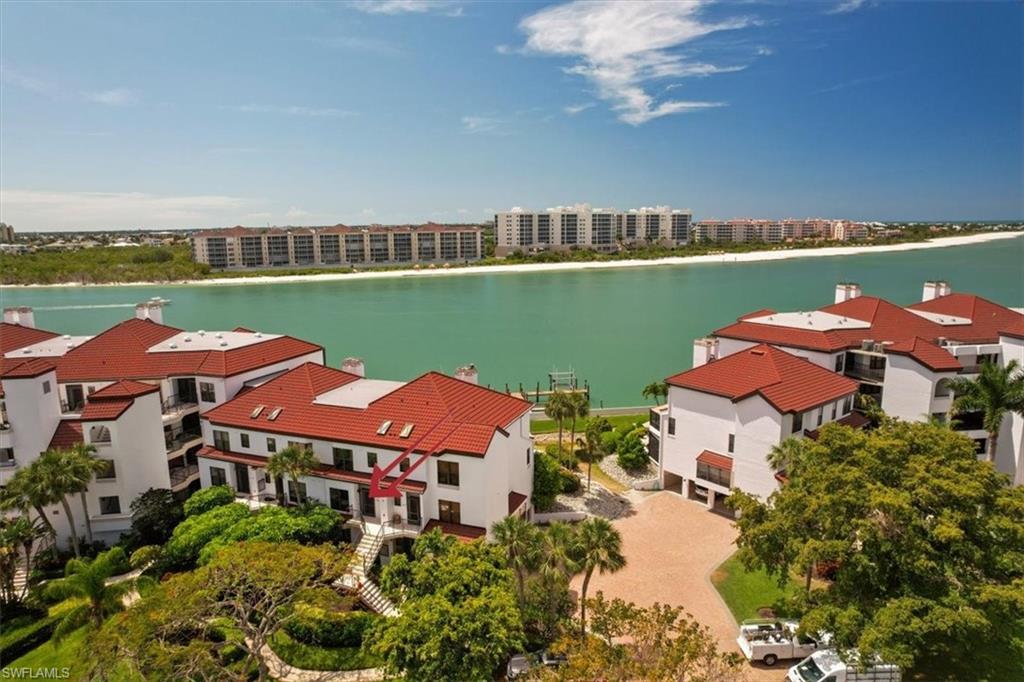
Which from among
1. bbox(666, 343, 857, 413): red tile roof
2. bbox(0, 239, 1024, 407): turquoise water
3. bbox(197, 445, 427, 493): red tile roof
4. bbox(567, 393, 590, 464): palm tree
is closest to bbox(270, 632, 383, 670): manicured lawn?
bbox(197, 445, 427, 493): red tile roof

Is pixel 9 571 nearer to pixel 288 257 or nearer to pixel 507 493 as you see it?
pixel 507 493

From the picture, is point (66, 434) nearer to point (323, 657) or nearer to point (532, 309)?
point (323, 657)

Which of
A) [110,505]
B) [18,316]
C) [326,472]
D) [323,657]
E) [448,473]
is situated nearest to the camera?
[323,657]

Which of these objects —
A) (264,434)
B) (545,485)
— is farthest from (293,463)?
(545,485)

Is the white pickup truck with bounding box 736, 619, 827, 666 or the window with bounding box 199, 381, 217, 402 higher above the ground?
the window with bounding box 199, 381, 217, 402

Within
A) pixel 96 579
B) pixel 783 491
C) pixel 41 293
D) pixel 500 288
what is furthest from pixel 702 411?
pixel 41 293

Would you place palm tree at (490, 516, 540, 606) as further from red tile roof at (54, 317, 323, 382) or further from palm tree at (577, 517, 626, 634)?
red tile roof at (54, 317, 323, 382)
